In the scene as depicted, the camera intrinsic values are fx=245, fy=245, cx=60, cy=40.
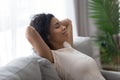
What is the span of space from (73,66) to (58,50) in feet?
0.59

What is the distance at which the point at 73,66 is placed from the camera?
71.6 inches

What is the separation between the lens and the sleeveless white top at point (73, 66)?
178cm

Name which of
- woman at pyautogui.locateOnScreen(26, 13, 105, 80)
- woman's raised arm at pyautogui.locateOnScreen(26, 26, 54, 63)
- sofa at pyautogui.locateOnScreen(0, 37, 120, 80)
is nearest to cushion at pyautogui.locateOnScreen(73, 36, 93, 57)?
woman at pyautogui.locateOnScreen(26, 13, 105, 80)

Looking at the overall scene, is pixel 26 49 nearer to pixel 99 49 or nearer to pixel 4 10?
pixel 4 10

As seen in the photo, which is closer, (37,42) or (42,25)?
(37,42)

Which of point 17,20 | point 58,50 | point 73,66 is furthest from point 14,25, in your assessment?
point 73,66

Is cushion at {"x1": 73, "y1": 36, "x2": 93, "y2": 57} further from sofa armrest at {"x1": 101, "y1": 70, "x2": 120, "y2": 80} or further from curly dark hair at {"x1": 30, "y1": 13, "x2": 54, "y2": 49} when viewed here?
curly dark hair at {"x1": 30, "y1": 13, "x2": 54, "y2": 49}

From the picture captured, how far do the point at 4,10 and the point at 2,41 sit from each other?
0.83 feet

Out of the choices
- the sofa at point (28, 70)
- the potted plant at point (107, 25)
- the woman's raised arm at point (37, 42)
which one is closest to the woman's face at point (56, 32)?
the woman's raised arm at point (37, 42)

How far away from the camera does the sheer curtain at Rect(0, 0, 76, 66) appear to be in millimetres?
1999

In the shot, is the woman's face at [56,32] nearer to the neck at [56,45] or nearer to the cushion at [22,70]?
the neck at [56,45]

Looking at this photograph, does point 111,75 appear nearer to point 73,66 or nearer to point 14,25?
point 73,66

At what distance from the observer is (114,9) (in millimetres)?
2848

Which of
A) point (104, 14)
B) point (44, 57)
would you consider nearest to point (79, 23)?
point (104, 14)
